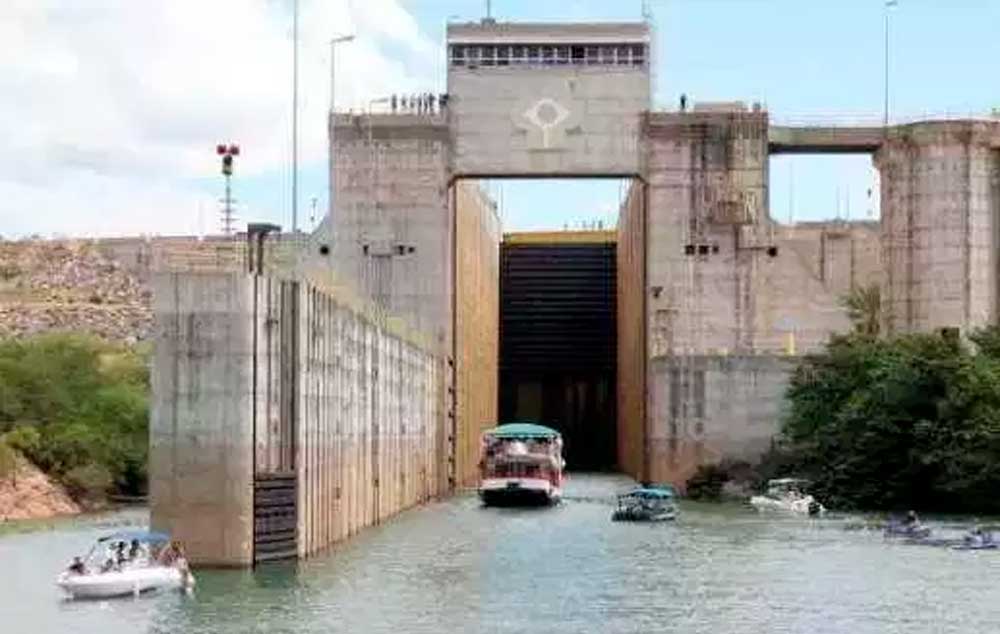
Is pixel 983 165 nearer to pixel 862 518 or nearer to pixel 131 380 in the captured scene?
pixel 862 518

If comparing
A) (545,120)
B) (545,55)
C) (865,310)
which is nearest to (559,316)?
(865,310)

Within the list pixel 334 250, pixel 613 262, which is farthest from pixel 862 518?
pixel 613 262

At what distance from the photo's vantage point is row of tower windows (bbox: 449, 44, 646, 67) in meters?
96.6

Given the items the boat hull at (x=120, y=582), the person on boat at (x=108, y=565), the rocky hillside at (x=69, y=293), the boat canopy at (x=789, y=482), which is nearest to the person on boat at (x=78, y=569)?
the boat hull at (x=120, y=582)

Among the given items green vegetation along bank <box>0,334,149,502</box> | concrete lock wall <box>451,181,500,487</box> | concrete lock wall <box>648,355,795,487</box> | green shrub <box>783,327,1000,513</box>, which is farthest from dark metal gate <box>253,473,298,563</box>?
concrete lock wall <box>451,181,500,487</box>

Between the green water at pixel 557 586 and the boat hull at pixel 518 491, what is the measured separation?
47.8 feet

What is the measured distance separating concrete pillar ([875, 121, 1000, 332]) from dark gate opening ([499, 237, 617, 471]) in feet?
126

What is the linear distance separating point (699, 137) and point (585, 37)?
746 cm

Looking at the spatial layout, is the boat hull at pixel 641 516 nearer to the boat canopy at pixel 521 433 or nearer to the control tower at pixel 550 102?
the boat canopy at pixel 521 433

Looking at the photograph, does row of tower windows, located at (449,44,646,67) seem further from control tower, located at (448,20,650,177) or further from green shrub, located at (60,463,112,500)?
green shrub, located at (60,463,112,500)

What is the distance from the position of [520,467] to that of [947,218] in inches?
1075

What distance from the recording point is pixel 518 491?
Answer: 82.6m

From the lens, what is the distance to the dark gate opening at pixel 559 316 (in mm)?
→ 134375

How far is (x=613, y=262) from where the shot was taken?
138 metres
